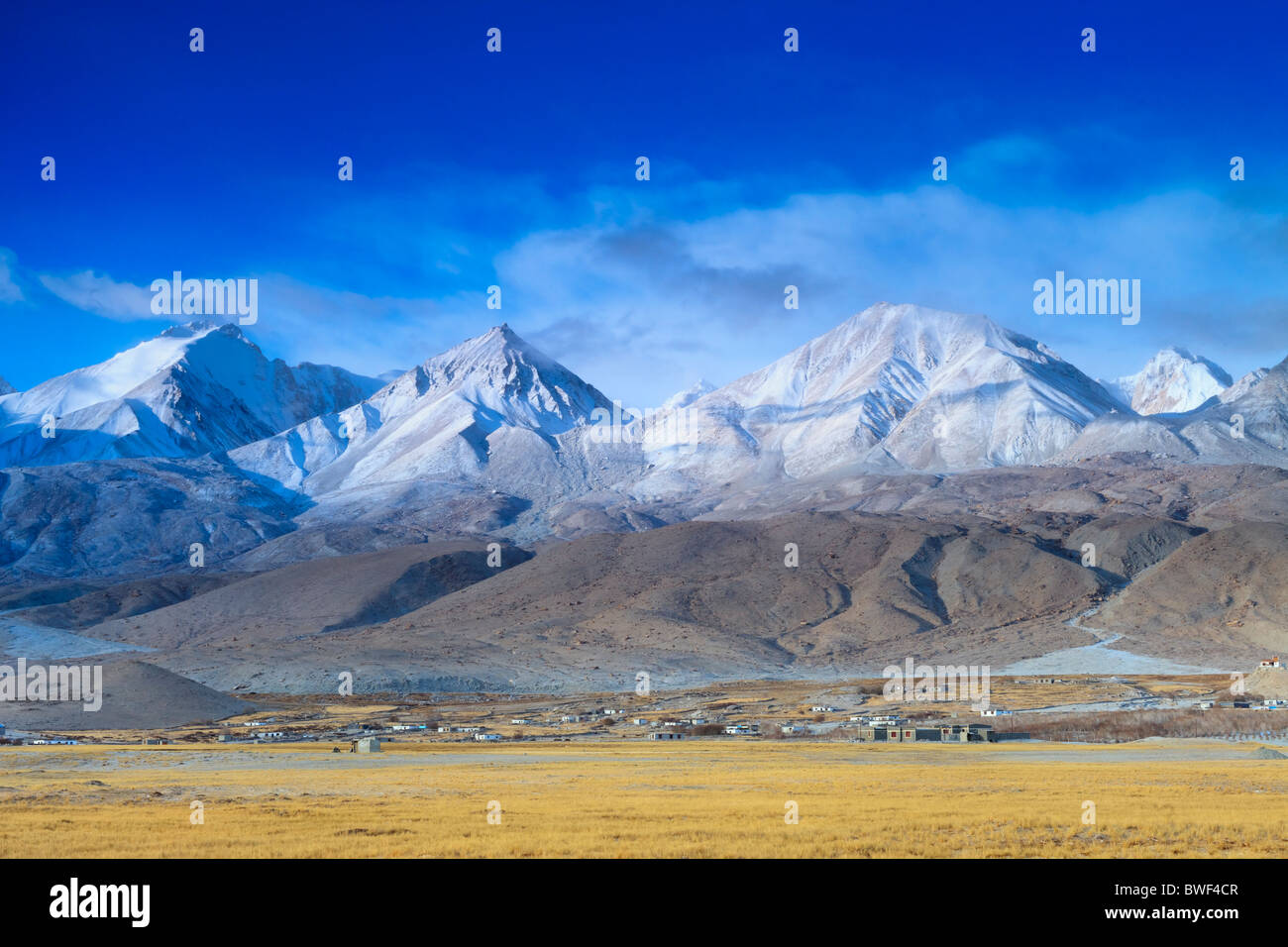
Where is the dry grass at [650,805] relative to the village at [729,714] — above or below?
above

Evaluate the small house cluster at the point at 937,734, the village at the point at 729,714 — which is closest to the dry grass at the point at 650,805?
the small house cluster at the point at 937,734

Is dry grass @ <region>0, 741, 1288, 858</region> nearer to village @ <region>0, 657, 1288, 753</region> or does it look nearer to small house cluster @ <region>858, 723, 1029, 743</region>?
small house cluster @ <region>858, 723, 1029, 743</region>

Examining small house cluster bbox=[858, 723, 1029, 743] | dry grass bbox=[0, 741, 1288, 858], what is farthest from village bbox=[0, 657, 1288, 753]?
dry grass bbox=[0, 741, 1288, 858]

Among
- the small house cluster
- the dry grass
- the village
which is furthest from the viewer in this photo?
the village

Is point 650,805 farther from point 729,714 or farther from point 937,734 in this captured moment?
point 729,714

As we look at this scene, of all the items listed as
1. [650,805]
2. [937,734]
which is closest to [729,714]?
[937,734]

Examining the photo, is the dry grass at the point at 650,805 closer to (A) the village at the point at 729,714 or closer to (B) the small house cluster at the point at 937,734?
(B) the small house cluster at the point at 937,734

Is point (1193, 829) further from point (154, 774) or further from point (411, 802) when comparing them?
point (154, 774)

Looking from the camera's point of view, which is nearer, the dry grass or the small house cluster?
the dry grass
